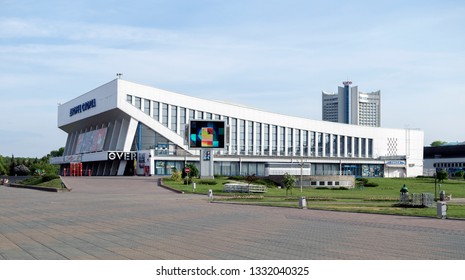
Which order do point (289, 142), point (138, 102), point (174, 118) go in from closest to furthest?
1. point (138, 102)
2. point (174, 118)
3. point (289, 142)

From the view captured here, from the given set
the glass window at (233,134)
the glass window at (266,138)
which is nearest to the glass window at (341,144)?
the glass window at (266,138)

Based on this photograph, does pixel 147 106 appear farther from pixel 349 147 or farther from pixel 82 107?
pixel 349 147

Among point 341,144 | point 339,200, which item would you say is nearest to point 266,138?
point 341,144

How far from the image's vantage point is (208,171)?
62.0 metres

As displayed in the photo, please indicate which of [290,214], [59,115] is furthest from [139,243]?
[59,115]

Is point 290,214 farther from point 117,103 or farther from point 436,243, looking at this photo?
point 117,103

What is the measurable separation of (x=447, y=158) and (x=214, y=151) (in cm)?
6831

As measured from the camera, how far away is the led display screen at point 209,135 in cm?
6025

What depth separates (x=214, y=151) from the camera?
81.2 m

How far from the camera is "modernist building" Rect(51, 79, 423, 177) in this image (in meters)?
79.9

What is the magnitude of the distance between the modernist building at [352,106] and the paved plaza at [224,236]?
151530mm

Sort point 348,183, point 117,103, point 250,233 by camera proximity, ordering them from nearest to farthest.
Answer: point 250,233 → point 348,183 → point 117,103

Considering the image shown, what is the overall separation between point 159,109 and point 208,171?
22.6 m

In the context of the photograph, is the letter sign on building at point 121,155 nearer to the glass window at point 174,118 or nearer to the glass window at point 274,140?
the glass window at point 174,118
